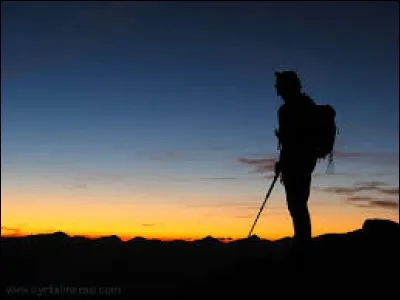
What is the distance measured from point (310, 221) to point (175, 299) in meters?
3.87

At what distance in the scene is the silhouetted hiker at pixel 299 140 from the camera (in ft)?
42.2

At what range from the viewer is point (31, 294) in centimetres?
1938

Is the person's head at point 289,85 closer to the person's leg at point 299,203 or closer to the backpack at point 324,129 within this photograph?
the backpack at point 324,129

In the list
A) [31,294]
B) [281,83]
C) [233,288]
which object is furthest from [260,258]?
[31,294]

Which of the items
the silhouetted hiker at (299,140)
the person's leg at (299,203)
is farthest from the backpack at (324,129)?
the person's leg at (299,203)

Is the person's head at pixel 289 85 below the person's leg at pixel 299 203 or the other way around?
the other way around

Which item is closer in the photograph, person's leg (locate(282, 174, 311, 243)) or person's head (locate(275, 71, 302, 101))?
person's leg (locate(282, 174, 311, 243))

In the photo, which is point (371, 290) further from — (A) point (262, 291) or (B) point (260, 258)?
(B) point (260, 258)

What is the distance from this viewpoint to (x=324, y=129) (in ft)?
42.8

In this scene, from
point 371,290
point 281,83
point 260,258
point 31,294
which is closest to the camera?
point 371,290

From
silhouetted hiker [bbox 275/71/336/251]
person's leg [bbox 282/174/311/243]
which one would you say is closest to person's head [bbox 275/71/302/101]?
silhouetted hiker [bbox 275/71/336/251]

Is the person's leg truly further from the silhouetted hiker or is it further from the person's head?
the person's head

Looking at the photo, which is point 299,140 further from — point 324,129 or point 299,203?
point 299,203

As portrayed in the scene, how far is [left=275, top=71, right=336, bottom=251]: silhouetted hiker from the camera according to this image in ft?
42.2
